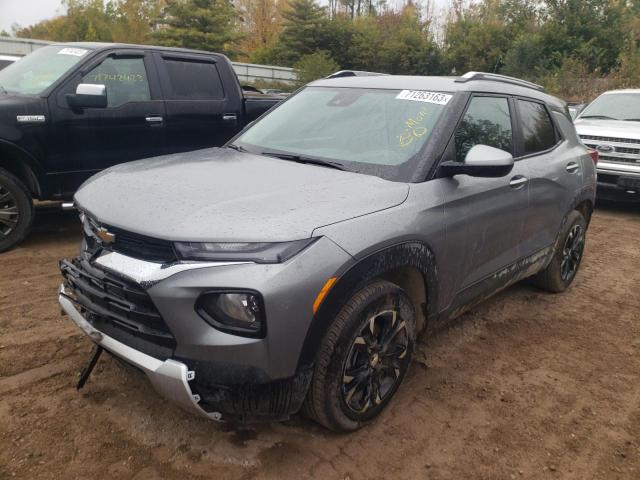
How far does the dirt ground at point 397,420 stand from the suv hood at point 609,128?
5.28 m

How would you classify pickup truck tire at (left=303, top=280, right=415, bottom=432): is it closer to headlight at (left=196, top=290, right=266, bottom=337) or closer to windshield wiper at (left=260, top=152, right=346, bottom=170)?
headlight at (left=196, top=290, right=266, bottom=337)

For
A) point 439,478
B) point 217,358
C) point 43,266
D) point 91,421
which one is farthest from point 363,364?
point 43,266

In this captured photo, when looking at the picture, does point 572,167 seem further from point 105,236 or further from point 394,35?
point 394,35

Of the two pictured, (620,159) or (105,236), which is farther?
(620,159)

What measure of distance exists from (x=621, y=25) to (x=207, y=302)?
43182 mm

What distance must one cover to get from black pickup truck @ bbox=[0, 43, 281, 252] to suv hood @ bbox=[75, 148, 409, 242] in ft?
7.82

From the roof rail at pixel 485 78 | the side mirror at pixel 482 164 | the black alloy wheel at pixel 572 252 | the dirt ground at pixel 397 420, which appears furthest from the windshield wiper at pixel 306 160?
the black alloy wheel at pixel 572 252

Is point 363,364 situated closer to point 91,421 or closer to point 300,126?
point 91,421

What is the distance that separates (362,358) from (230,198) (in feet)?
3.27

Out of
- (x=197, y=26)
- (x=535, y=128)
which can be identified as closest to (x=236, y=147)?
(x=535, y=128)

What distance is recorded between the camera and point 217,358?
219cm

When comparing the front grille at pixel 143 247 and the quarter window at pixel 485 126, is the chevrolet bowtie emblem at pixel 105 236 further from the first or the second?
the quarter window at pixel 485 126

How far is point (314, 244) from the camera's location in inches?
90.3

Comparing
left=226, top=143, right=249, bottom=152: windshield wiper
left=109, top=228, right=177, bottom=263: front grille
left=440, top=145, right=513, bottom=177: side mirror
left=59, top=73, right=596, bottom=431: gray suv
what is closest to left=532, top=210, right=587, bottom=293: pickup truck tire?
left=59, top=73, right=596, bottom=431: gray suv
